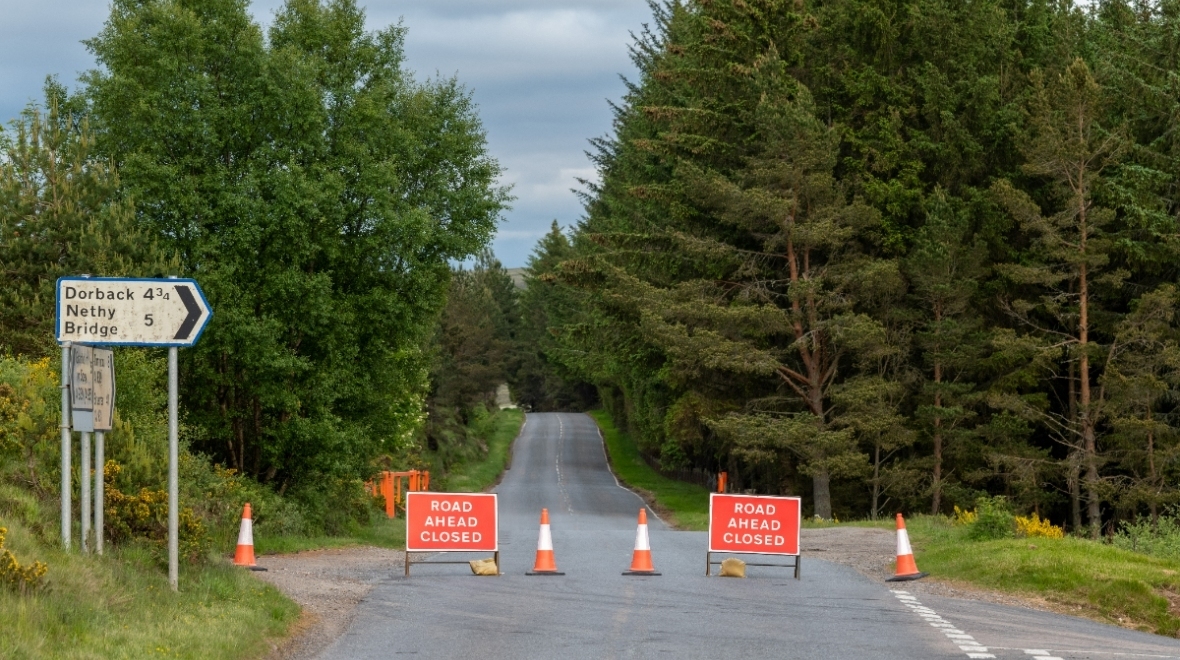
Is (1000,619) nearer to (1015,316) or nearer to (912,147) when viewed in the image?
(1015,316)

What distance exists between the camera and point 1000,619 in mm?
14484

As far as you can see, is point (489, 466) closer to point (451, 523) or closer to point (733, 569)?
point (451, 523)

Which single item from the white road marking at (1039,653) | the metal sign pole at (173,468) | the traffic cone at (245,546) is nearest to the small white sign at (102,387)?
the metal sign pole at (173,468)

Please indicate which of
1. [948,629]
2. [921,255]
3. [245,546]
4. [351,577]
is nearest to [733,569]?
[351,577]

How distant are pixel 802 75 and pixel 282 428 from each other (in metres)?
26.6

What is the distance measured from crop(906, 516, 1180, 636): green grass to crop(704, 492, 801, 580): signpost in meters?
2.50

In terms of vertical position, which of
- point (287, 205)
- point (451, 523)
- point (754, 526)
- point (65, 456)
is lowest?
point (754, 526)

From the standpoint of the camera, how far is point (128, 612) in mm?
10789

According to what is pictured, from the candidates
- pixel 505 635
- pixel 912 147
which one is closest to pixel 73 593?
pixel 505 635

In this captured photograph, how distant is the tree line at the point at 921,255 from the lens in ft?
129

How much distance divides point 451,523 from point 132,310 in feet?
24.2

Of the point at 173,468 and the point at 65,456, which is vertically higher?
the point at 65,456

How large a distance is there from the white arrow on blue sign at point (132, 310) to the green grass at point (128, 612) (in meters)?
1.89

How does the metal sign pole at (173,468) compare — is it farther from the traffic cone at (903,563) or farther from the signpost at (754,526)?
the traffic cone at (903,563)
